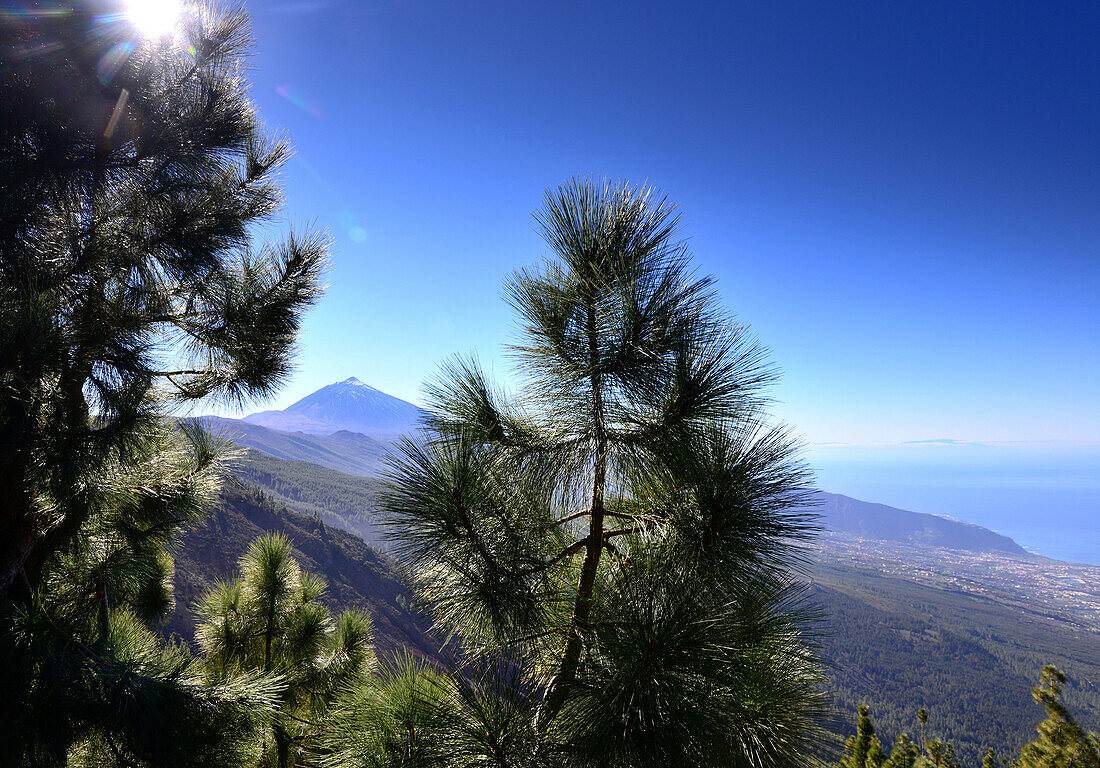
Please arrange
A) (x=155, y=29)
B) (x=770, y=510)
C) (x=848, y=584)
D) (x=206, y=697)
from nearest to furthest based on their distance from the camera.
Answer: (x=770, y=510) < (x=206, y=697) < (x=155, y=29) < (x=848, y=584)

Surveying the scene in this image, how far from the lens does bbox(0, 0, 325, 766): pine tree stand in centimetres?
253

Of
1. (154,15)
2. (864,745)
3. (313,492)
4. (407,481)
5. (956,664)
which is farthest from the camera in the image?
(313,492)

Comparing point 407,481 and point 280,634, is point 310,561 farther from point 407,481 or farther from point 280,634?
point 407,481

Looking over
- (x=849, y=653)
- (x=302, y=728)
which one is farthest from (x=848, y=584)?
(x=302, y=728)

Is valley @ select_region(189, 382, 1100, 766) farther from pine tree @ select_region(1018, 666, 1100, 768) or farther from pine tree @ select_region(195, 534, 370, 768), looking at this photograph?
pine tree @ select_region(195, 534, 370, 768)

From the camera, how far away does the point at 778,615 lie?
2.39m

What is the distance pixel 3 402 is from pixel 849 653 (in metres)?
181

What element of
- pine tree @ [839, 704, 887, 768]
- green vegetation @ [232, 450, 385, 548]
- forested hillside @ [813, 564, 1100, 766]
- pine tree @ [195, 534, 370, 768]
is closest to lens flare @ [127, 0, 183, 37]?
pine tree @ [195, 534, 370, 768]

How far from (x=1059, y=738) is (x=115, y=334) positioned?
2034cm

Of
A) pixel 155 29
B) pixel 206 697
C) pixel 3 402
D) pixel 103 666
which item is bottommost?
pixel 206 697

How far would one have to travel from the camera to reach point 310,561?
71625 millimetres

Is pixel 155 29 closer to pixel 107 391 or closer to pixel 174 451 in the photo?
pixel 107 391

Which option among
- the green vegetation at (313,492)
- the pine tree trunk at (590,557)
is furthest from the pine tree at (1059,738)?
the green vegetation at (313,492)

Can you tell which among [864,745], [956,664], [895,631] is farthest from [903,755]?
[895,631]
